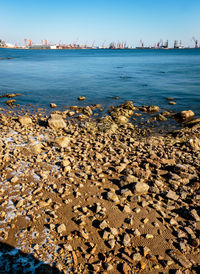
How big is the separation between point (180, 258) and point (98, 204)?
2348 millimetres

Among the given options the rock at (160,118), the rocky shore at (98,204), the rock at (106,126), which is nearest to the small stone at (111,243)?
the rocky shore at (98,204)

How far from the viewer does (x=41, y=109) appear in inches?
592

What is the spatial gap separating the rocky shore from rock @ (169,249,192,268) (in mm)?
23

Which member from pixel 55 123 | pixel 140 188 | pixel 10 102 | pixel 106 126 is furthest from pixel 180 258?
pixel 10 102

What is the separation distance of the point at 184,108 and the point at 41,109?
512 inches

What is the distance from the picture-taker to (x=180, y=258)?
404cm

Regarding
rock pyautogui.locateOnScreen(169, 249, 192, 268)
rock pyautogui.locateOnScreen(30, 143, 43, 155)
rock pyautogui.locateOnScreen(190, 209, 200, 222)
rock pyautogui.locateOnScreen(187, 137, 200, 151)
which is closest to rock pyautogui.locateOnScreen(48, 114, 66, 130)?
rock pyautogui.locateOnScreen(30, 143, 43, 155)

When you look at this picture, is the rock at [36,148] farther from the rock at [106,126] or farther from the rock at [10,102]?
the rock at [10,102]

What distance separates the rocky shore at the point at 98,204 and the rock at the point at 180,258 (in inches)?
0.9

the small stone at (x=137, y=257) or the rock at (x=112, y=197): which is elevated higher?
the rock at (x=112, y=197)

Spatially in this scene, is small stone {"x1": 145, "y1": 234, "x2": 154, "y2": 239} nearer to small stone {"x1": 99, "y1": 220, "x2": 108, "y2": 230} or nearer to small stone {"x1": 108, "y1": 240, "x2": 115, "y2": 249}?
small stone {"x1": 108, "y1": 240, "x2": 115, "y2": 249}

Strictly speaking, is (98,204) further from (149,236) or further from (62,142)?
(62,142)

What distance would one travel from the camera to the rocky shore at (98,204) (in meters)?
3.97

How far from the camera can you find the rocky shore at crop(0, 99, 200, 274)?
13.0 feet
